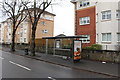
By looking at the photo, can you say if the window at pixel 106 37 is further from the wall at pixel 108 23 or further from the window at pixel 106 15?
the window at pixel 106 15

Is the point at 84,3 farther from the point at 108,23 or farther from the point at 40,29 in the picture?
the point at 40,29

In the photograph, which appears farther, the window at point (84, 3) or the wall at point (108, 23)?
the window at point (84, 3)

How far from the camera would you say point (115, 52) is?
577 inches

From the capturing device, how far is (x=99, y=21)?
74.4 ft

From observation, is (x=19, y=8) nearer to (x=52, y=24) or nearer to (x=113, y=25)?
(x=113, y=25)

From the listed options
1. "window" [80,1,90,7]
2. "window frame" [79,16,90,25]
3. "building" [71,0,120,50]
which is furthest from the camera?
"window" [80,1,90,7]

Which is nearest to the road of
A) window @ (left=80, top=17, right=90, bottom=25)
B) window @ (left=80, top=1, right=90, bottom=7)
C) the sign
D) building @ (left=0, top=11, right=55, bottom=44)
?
the sign

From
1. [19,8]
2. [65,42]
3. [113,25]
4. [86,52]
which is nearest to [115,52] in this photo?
[86,52]

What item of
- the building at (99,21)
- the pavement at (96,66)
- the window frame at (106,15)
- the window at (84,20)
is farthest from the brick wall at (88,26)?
the pavement at (96,66)

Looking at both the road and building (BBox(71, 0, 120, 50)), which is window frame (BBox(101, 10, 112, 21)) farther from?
the road

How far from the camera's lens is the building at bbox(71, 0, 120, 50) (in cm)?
2078

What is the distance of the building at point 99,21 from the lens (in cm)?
2078

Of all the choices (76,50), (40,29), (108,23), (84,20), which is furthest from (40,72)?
(40,29)

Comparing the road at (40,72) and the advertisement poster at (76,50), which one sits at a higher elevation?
the advertisement poster at (76,50)
